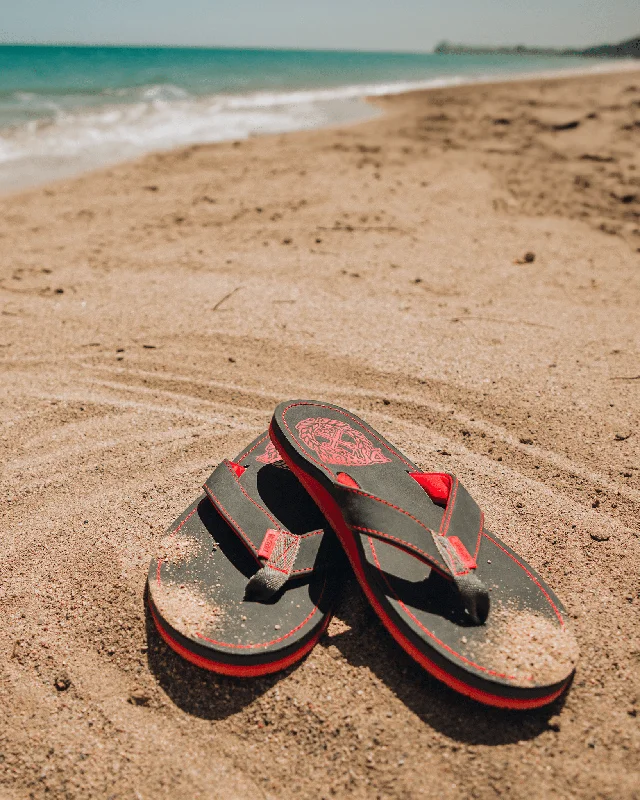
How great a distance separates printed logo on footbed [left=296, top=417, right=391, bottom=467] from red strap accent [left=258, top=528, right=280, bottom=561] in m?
0.32

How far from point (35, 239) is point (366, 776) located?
444 cm

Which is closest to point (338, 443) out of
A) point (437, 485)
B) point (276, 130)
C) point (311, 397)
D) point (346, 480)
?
point (346, 480)

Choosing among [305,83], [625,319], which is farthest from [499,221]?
[305,83]

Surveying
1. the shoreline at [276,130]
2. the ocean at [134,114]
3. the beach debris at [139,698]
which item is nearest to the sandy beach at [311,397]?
the beach debris at [139,698]

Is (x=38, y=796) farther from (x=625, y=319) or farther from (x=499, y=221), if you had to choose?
(x=499, y=221)

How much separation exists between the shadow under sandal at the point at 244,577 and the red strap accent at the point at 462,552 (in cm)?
35

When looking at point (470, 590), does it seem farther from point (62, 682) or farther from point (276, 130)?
point (276, 130)

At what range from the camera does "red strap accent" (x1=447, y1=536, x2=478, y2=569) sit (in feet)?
4.87

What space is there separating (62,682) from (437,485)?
125 centimetres

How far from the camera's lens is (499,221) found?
4.57 m

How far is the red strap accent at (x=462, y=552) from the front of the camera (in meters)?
1.48

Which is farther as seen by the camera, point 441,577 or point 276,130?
point 276,130

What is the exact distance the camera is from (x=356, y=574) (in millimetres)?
1534

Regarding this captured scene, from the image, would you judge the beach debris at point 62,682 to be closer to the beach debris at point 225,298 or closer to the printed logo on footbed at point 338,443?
the printed logo on footbed at point 338,443
